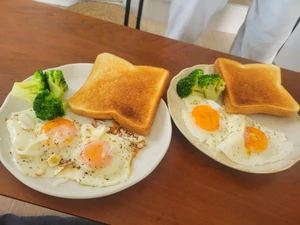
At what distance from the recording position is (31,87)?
1.10m

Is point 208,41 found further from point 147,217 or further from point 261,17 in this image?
point 147,217

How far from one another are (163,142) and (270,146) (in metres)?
0.41

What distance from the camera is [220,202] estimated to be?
100cm

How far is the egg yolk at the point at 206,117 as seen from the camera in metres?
1.14

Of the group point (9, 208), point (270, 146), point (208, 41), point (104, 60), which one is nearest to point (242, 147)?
point (270, 146)

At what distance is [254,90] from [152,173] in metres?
0.65

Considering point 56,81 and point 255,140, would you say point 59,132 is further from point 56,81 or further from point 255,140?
point 255,140

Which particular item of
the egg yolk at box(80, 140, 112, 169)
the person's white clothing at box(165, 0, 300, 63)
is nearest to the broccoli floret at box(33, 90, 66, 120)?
the egg yolk at box(80, 140, 112, 169)

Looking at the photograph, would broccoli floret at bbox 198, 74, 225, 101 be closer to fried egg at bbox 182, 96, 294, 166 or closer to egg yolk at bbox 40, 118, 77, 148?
fried egg at bbox 182, 96, 294, 166

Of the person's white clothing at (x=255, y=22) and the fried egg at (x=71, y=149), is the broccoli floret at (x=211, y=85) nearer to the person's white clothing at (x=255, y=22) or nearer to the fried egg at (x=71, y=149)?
the fried egg at (x=71, y=149)

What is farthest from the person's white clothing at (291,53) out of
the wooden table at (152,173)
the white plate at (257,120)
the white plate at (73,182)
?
the white plate at (73,182)

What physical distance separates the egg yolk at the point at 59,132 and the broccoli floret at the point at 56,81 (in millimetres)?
127

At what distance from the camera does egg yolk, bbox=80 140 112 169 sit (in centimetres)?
95

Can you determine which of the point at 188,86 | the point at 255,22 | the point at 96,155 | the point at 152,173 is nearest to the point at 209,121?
the point at 188,86
